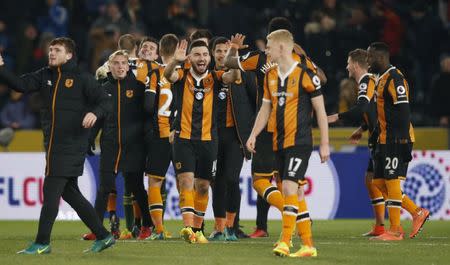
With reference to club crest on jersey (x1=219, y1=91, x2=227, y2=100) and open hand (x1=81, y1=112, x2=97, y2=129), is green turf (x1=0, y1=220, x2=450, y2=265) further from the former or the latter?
club crest on jersey (x1=219, y1=91, x2=227, y2=100)

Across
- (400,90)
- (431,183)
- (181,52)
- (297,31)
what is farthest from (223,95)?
(297,31)

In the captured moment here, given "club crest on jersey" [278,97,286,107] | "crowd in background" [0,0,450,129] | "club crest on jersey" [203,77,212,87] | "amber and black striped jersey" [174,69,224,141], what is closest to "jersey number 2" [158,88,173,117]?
"amber and black striped jersey" [174,69,224,141]

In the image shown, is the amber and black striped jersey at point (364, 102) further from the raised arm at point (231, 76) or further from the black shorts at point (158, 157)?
the black shorts at point (158, 157)

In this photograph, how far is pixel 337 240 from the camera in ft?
44.9

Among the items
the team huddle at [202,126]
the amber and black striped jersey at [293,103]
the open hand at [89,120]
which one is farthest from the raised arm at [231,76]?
the open hand at [89,120]

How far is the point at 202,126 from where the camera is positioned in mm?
13172

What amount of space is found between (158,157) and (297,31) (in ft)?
23.4

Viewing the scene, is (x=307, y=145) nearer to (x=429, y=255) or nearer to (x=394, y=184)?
(x=429, y=255)

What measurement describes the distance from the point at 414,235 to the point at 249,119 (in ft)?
7.84

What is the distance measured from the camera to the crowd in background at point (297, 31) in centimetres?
2045

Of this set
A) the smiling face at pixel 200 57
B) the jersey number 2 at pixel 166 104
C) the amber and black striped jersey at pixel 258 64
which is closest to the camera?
the smiling face at pixel 200 57

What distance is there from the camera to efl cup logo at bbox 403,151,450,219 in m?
18.1

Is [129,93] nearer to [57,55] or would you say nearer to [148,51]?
[148,51]

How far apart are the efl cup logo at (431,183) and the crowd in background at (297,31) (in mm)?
1707
